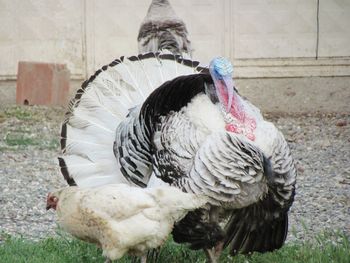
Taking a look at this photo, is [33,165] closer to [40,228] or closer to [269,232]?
[40,228]

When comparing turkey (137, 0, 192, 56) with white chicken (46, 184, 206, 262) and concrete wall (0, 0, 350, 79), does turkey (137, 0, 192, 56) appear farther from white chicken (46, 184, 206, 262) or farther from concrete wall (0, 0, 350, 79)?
white chicken (46, 184, 206, 262)

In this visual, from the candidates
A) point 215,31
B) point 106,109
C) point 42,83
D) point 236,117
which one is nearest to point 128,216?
point 236,117

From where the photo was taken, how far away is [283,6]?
1186 cm

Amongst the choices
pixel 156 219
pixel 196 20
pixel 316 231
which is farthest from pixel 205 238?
pixel 196 20

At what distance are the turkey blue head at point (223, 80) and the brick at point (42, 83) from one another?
246 inches

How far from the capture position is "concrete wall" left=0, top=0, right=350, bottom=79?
11828 mm

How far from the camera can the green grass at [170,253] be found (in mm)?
5578

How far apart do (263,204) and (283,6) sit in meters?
6.86

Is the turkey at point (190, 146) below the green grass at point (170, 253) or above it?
above

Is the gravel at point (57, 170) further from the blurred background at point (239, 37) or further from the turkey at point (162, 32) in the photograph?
the turkey at point (162, 32)

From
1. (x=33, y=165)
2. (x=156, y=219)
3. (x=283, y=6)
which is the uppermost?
(x=283, y=6)

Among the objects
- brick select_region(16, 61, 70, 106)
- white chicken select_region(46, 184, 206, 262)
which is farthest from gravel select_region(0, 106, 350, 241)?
white chicken select_region(46, 184, 206, 262)

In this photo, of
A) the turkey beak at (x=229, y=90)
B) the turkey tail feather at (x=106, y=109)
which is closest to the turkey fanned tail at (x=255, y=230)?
the turkey beak at (x=229, y=90)

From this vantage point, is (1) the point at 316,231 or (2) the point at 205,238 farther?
(1) the point at 316,231
